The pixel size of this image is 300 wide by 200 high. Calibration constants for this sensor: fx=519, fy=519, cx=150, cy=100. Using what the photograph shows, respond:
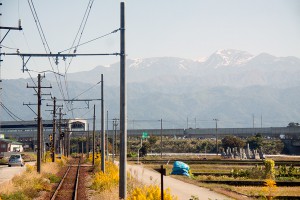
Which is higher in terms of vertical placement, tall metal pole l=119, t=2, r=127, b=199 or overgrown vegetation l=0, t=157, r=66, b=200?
tall metal pole l=119, t=2, r=127, b=199

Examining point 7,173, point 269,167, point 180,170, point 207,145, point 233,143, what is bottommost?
point 7,173

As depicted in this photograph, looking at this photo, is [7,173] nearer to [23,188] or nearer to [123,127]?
[23,188]

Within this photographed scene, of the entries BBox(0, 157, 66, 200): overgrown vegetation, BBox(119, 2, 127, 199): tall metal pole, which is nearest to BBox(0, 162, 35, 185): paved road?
BBox(0, 157, 66, 200): overgrown vegetation

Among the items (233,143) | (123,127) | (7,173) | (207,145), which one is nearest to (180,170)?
(7,173)

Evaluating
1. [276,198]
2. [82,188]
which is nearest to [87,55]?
[276,198]

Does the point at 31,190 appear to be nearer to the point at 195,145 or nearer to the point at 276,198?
the point at 276,198

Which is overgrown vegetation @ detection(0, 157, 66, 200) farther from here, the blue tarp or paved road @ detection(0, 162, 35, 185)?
the blue tarp

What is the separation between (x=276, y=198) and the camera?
28.2 meters

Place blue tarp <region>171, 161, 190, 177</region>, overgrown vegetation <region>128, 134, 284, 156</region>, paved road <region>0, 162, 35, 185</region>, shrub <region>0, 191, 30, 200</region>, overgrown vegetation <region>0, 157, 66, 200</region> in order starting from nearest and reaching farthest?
shrub <region>0, 191, 30, 200</region>, overgrown vegetation <region>0, 157, 66, 200</region>, paved road <region>0, 162, 35, 185</region>, blue tarp <region>171, 161, 190, 177</region>, overgrown vegetation <region>128, 134, 284, 156</region>

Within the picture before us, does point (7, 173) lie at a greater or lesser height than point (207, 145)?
lesser

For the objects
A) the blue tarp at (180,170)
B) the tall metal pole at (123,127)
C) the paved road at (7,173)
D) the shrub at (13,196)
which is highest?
the tall metal pole at (123,127)

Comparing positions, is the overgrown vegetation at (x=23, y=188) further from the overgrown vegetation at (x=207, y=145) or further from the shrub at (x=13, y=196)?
the overgrown vegetation at (x=207, y=145)

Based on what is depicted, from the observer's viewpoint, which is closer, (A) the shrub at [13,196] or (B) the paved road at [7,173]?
(A) the shrub at [13,196]

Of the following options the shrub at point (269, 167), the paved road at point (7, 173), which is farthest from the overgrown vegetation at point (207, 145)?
the shrub at point (269, 167)
